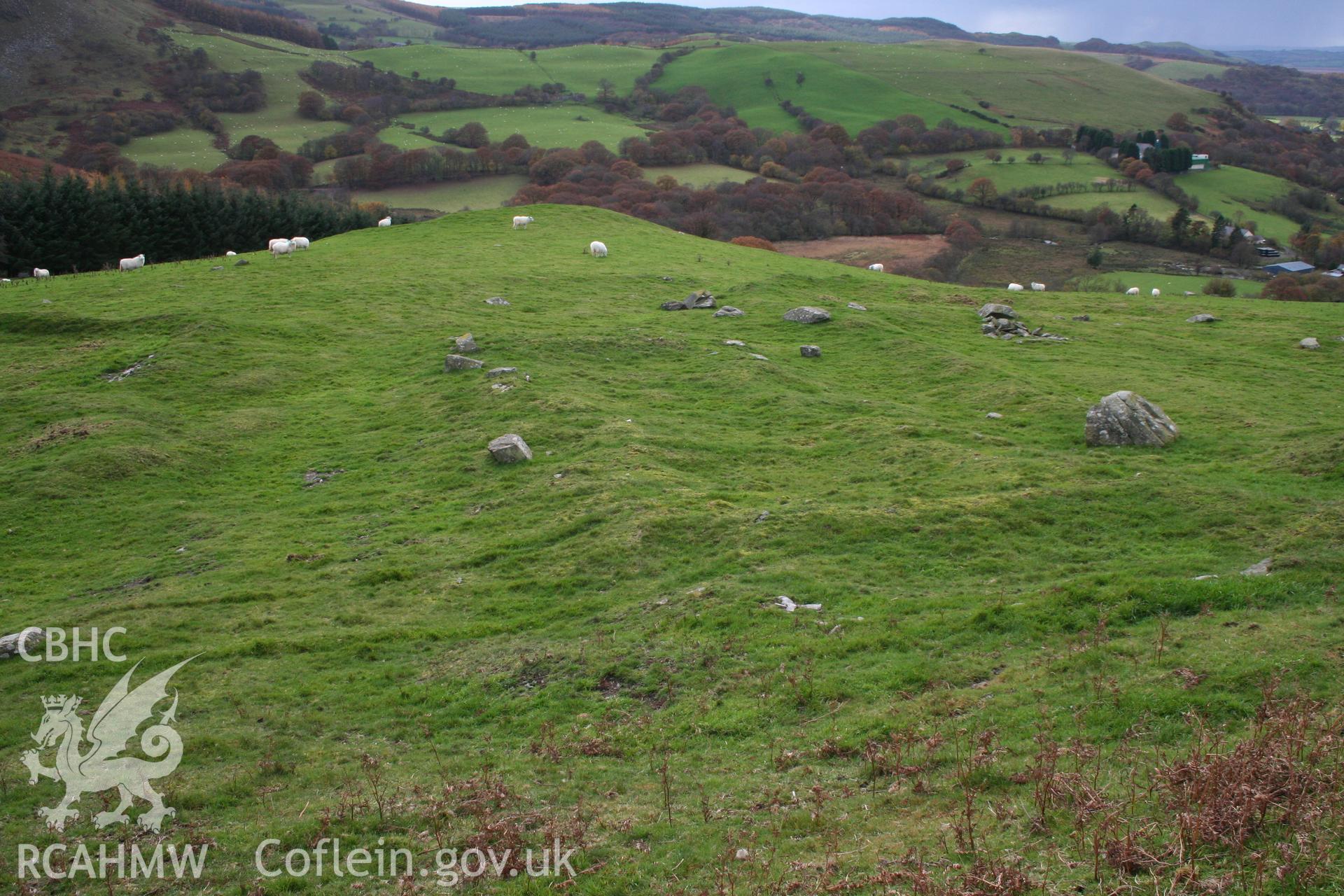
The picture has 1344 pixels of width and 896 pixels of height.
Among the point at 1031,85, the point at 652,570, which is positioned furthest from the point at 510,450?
the point at 1031,85

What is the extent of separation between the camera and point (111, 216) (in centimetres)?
4441

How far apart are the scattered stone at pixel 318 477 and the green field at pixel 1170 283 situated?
53.3 metres

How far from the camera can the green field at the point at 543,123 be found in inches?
4700

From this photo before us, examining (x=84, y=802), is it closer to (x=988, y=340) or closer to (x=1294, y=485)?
(x=1294, y=485)

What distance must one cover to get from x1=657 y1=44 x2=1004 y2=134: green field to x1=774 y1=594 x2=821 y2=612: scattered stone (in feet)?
432

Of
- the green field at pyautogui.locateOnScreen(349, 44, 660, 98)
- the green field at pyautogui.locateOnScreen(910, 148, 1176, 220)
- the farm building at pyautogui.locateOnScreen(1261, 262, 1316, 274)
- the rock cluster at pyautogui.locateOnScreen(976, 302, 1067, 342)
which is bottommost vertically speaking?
A: the rock cluster at pyautogui.locateOnScreen(976, 302, 1067, 342)

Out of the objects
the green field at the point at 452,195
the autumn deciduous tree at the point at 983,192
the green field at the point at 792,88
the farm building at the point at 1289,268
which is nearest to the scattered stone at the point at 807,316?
the farm building at the point at 1289,268

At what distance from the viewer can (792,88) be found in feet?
515

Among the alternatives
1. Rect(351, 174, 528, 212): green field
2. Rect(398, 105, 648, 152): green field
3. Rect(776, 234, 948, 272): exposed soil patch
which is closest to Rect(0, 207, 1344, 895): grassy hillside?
Rect(776, 234, 948, 272): exposed soil patch

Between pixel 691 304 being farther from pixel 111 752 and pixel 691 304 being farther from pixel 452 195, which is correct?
pixel 452 195

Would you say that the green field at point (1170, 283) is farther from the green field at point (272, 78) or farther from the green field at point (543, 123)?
the green field at point (272, 78)

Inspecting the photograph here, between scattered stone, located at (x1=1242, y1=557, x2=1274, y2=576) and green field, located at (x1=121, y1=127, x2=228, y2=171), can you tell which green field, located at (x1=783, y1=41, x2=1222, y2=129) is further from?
scattered stone, located at (x1=1242, y1=557, x2=1274, y2=576)

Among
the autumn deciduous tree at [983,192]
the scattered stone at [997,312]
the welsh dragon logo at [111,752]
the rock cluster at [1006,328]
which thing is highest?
the autumn deciduous tree at [983,192]

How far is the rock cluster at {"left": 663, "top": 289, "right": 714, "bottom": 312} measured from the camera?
3516 centimetres
